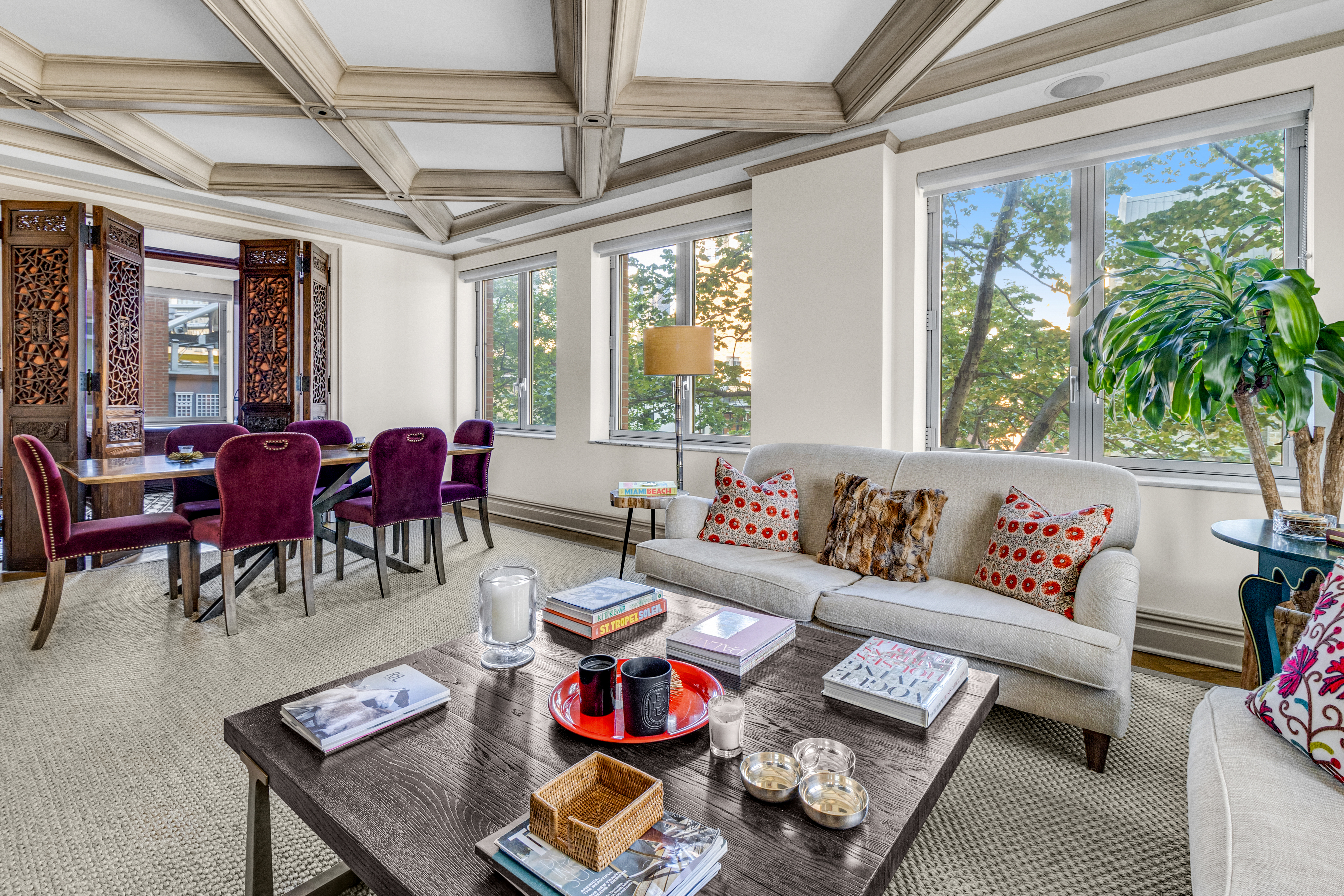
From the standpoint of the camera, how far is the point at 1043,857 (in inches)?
58.9

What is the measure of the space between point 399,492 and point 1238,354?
146 inches

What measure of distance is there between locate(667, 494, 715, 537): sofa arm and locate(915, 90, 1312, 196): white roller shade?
7.18 ft

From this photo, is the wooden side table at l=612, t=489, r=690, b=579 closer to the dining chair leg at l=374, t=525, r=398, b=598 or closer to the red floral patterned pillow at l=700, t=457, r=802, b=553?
the red floral patterned pillow at l=700, t=457, r=802, b=553

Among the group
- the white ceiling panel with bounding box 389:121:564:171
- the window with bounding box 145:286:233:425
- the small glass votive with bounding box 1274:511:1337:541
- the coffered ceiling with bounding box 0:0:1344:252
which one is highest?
the white ceiling panel with bounding box 389:121:564:171

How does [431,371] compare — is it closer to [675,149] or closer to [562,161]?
[562,161]

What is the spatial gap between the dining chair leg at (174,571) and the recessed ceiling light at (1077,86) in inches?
192

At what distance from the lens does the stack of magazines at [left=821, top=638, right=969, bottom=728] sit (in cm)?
125

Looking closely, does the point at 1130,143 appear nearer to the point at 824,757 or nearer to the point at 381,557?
the point at 824,757

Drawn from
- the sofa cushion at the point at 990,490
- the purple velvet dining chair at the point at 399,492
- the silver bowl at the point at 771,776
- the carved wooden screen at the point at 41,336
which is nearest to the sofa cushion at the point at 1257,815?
the silver bowl at the point at 771,776

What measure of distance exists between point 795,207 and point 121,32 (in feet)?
11.1

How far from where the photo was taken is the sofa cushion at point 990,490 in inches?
90.3

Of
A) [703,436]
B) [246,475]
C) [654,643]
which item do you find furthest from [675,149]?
[654,643]

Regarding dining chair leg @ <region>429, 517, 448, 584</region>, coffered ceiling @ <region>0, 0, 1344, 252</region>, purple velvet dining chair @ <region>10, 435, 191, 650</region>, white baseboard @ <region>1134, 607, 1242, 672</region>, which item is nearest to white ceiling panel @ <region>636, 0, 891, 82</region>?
coffered ceiling @ <region>0, 0, 1344, 252</region>

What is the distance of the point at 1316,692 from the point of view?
44.8 inches
